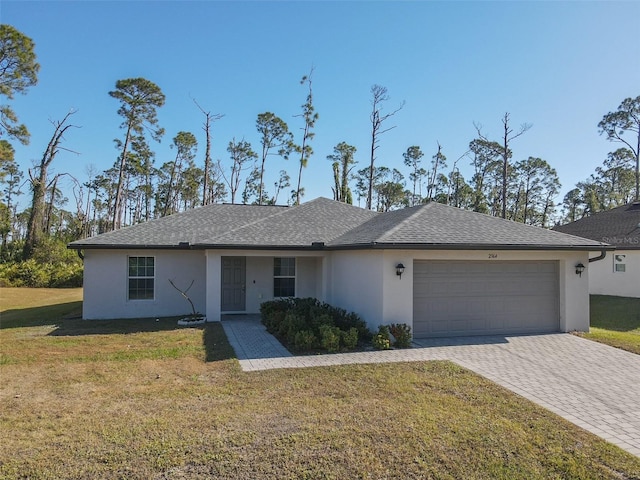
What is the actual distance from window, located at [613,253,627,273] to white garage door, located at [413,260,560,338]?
10144 mm

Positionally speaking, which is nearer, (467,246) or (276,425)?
(276,425)

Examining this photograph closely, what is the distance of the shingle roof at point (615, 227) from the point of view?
1808cm

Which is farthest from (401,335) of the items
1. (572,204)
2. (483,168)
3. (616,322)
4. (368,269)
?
(572,204)

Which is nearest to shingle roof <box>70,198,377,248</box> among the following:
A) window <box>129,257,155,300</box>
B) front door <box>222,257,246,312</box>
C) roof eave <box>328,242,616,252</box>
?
Answer: window <box>129,257,155,300</box>

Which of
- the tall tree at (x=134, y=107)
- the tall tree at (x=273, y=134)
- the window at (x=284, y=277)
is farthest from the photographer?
the tall tree at (x=273, y=134)

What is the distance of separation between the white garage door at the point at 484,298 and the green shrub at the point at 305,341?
9.35ft

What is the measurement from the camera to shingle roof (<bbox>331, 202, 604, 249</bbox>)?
9.58 meters

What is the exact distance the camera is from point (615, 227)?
2027 centimetres

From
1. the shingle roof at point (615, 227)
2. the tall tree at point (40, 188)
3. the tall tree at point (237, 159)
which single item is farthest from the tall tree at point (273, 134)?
the shingle roof at point (615, 227)

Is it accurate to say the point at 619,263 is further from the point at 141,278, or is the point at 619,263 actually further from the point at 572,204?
the point at 572,204

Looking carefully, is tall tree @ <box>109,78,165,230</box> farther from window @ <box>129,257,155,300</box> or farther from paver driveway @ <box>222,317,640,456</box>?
paver driveway @ <box>222,317,640,456</box>

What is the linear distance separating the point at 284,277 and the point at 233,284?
185 centimetres

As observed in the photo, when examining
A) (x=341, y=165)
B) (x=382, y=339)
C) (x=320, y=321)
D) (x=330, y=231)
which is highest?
(x=341, y=165)

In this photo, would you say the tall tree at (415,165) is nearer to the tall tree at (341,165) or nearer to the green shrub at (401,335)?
the tall tree at (341,165)
